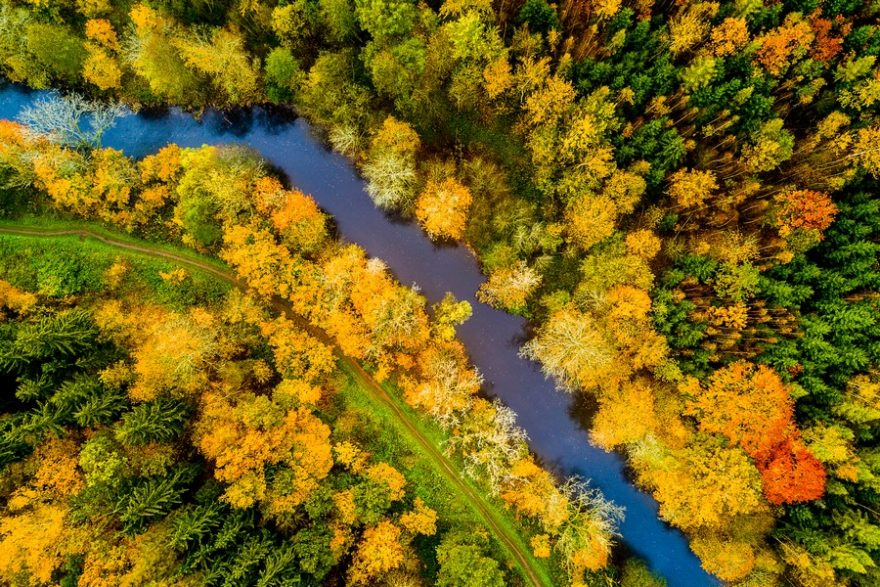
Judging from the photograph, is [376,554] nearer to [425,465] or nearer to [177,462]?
[425,465]

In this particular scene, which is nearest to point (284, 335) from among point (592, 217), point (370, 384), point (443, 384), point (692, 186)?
point (370, 384)

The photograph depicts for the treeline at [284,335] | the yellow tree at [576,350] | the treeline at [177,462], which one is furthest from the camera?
the treeline at [284,335]

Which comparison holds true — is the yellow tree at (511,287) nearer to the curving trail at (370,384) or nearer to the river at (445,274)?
the river at (445,274)

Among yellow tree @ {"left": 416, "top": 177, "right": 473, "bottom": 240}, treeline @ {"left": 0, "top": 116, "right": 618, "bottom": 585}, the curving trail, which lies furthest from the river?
the curving trail

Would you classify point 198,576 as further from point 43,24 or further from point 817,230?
point 817,230

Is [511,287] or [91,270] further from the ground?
[511,287]

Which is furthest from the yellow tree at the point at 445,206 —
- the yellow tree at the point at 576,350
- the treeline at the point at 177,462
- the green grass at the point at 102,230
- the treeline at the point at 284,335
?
the green grass at the point at 102,230
